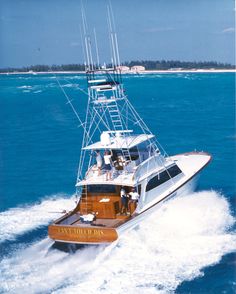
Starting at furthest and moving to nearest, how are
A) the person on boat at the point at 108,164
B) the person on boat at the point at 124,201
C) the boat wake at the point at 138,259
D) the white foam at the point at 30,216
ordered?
the white foam at the point at 30,216 < the person on boat at the point at 108,164 < the person on boat at the point at 124,201 < the boat wake at the point at 138,259

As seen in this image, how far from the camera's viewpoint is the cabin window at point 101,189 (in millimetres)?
19384

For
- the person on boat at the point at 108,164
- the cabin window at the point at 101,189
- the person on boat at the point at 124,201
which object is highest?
the person on boat at the point at 108,164

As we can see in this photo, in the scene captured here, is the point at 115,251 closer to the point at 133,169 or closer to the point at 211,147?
the point at 133,169

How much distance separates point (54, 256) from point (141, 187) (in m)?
4.41

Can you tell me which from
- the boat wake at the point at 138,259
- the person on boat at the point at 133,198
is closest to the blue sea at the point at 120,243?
the boat wake at the point at 138,259

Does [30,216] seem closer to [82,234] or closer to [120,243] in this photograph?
[82,234]

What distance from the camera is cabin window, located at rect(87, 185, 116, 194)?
63.6 feet

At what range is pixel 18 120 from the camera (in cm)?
5712

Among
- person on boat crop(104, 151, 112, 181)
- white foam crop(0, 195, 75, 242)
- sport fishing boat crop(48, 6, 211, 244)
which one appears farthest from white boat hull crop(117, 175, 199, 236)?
white foam crop(0, 195, 75, 242)

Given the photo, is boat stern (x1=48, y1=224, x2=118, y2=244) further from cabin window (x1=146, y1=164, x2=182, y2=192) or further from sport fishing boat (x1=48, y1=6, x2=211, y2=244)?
cabin window (x1=146, y1=164, x2=182, y2=192)

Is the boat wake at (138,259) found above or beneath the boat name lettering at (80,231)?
beneath

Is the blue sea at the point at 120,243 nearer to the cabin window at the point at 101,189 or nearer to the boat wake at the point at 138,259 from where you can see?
the boat wake at the point at 138,259

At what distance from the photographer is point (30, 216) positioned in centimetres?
2231

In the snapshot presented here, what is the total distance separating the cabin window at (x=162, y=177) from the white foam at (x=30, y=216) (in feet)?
13.1
